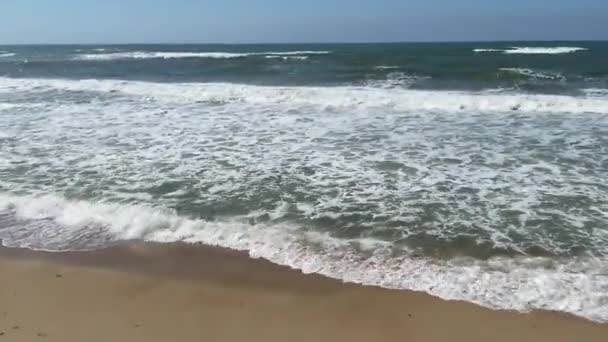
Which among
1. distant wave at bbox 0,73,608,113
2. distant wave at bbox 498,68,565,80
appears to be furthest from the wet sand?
distant wave at bbox 498,68,565,80

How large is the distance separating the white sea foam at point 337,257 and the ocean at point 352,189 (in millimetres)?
19

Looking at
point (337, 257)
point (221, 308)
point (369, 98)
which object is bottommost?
point (221, 308)

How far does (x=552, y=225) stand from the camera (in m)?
5.70

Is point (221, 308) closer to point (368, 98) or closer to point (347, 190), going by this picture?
point (347, 190)

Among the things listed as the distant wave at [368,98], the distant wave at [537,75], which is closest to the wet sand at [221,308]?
the distant wave at [368,98]

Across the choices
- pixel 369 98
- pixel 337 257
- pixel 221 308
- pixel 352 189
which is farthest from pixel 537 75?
pixel 221 308

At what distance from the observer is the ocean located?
4.88 m

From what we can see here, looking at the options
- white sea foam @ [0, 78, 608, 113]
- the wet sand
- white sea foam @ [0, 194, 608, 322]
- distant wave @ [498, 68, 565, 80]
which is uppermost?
distant wave @ [498, 68, 565, 80]

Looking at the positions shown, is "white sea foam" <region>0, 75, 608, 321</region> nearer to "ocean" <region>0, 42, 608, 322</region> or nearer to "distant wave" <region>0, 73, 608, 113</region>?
"ocean" <region>0, 42, 608, 322</region>

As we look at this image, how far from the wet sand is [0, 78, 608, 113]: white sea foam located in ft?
34.0

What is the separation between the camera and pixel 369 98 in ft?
53.0

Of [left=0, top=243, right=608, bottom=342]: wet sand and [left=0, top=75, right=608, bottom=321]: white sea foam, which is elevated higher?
[left=0, top=75, right=608, bottom=321]: white sea foam

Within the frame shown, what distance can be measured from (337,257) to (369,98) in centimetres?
1164

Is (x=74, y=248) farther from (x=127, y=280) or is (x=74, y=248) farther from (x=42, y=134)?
(x=42, y=134)
